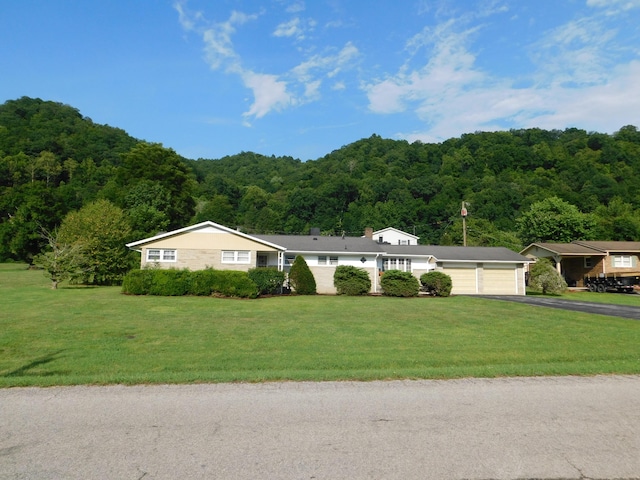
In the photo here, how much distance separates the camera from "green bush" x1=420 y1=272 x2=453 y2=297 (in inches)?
1013

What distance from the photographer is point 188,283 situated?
2211cm

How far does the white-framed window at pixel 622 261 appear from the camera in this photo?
127 feet

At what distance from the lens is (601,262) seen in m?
38.8

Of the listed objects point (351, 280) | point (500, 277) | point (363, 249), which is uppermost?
point (363, 249)

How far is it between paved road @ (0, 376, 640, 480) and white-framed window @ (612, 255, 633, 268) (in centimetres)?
4054

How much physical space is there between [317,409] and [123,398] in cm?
A: 265

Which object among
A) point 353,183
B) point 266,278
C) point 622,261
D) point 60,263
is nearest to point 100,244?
point 60,263

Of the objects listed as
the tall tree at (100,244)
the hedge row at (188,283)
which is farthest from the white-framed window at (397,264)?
the tall tree at (100,244)

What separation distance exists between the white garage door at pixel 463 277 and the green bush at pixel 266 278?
14.0 metres

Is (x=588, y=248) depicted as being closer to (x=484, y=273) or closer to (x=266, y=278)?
(x=484, y=273)

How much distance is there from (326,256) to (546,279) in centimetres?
1622

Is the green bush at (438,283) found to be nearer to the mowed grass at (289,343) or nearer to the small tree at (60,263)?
the mowed grass at (289,343)

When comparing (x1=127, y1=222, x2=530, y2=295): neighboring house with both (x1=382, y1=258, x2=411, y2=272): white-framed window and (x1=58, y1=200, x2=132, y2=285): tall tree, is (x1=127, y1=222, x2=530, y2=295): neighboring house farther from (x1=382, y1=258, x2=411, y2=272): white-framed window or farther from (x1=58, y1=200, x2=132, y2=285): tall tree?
(x1=58, y1=200, x2=132, y2=285): tall tree

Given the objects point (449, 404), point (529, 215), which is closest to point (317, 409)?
point (449, 404)
